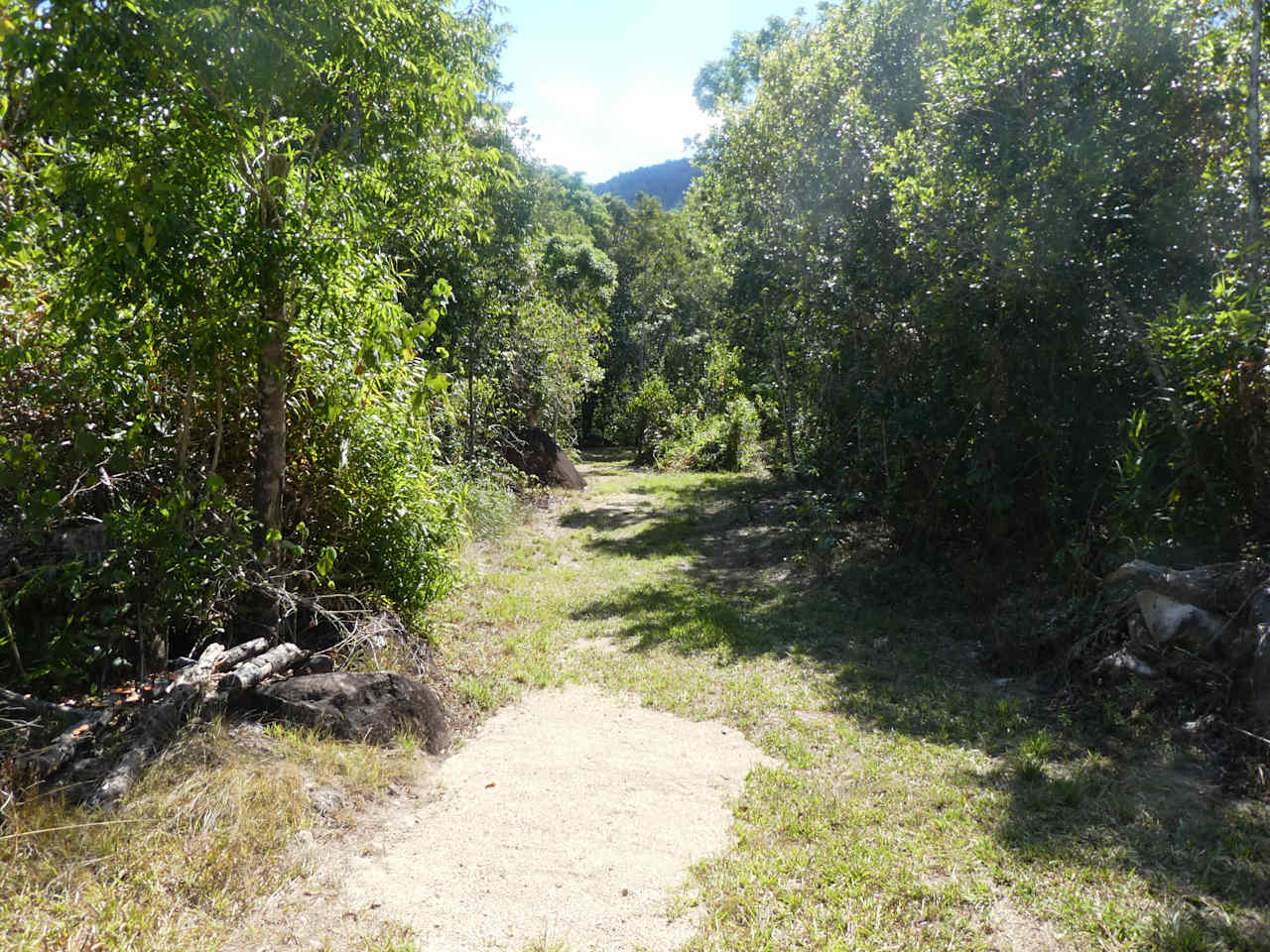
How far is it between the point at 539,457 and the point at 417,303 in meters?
5.08

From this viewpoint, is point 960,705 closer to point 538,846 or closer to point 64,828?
point 538,846

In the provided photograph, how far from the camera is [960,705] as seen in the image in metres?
4.79

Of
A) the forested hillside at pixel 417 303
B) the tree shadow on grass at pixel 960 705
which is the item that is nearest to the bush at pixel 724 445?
the tree shadow on grass at pixel 960 705

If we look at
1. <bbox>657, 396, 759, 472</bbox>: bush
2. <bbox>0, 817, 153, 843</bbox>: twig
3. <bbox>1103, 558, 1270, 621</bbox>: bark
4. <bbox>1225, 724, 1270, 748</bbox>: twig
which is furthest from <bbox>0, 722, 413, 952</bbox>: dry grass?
<bbox>657, 396, 759, 472</bbox>: bush

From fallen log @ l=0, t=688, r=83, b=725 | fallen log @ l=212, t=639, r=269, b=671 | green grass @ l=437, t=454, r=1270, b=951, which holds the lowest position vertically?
green grass @ l=437, t=454, r=1270, b=951

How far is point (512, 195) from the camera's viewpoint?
11367mm

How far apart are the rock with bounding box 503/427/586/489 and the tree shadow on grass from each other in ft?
11.7

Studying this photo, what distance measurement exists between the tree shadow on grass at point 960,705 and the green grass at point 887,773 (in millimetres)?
13

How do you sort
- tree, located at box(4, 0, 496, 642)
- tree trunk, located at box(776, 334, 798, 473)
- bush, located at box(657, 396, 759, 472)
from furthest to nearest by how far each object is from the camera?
bush, located at box(657, 396, 759, 472) → tree trunk, located at box(776, 334, 798, 473) → tree, located at box(4, 0, 496, 642)

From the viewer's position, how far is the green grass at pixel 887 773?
9.03 ft

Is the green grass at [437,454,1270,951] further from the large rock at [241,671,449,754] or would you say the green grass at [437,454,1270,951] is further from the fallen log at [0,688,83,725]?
the fallen log at [0,688,83,725]

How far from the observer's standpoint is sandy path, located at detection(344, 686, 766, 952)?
2.77m

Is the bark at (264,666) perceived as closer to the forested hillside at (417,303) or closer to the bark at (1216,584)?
the forested hillside at (417,303)

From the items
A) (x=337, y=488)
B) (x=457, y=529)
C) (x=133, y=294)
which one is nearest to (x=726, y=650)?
(x=457, y=529)
